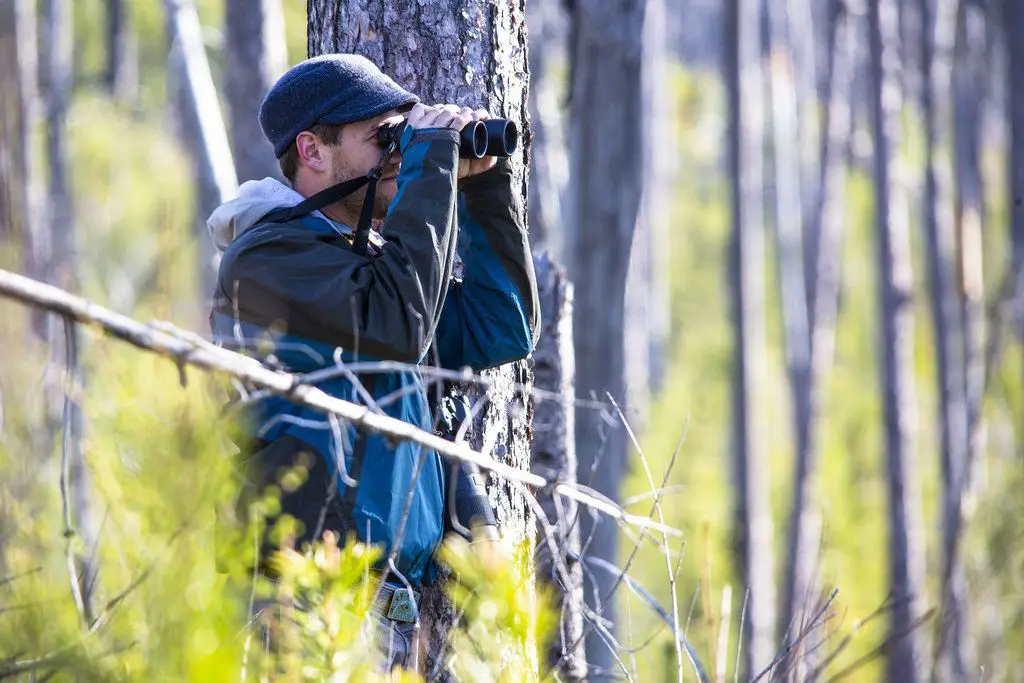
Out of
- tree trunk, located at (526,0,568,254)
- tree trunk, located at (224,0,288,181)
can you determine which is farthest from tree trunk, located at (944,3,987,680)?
tree trunk, located at (224,0,288,181)

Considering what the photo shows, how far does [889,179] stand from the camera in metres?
11.7

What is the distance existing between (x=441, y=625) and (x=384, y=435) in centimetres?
80

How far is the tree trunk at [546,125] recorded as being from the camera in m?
7.25

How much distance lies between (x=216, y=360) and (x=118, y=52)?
19.3 m

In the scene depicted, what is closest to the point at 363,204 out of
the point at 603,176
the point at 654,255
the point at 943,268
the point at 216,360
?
the point at 216,360

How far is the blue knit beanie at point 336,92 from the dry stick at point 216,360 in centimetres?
81

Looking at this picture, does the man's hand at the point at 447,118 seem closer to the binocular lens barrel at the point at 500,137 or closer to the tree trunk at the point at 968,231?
the binocular lens barrel at the point at 500,137

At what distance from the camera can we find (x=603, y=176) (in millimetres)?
7266

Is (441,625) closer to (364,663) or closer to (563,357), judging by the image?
(364,663)

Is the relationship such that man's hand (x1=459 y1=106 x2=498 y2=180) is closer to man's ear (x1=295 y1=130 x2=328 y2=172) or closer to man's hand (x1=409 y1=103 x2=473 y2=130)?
man's hand (x1=409 y1=103 x2=473 y2=130)

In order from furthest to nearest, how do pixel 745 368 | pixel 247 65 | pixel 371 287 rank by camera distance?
pixel 745 368 → pixel 247 65 → pixel 371 287

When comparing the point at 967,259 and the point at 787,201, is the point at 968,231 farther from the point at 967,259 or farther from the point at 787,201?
the point at 787,201

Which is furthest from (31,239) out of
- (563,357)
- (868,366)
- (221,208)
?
(868,366)

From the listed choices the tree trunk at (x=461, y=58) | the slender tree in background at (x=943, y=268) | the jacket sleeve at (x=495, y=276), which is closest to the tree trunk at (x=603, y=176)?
the tree trunk at (x=461, y=58)
